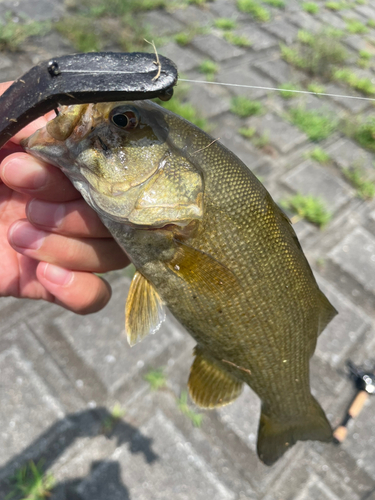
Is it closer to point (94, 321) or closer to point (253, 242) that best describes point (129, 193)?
point (253, 242)

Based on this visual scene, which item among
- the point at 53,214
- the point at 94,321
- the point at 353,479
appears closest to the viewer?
the point at 53,214

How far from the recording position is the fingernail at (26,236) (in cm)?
147

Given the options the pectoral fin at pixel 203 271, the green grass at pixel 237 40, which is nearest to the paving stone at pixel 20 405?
the pectoral fin at pixel 203 271

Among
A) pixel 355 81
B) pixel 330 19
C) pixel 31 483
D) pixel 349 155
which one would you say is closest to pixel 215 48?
pixel 355 81

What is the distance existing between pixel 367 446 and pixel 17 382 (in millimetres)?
2269

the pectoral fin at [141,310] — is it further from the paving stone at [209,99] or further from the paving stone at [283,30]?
the paving stone at [283,30]

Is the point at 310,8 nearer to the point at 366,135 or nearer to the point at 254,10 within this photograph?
the point at 254,10

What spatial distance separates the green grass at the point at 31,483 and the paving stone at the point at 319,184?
3.07 metres

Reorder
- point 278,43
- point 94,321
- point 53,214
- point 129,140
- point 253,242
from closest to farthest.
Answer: point 129,140
point 253,242
point 53,214
point 94,321
point 278,43

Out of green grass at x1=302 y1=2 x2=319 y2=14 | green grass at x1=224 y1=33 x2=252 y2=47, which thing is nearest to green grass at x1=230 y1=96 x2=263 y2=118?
green grass at x1=224 y1=33 x2=252 y2=47

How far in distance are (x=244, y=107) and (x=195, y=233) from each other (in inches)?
128

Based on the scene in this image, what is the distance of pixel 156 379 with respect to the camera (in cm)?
234

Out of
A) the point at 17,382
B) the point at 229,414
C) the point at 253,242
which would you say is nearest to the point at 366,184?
the point at 229,414

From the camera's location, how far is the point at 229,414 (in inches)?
90.7
